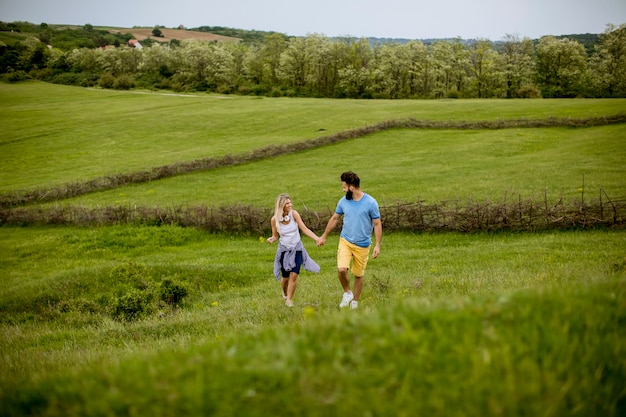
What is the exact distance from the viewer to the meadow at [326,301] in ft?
9.83

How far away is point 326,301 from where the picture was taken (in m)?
10.6

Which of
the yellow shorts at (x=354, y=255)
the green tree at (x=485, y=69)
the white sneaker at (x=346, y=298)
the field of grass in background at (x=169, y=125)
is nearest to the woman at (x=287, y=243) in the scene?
the yellow shorts at (x=354, y=255)

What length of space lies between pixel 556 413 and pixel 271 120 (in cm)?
5986

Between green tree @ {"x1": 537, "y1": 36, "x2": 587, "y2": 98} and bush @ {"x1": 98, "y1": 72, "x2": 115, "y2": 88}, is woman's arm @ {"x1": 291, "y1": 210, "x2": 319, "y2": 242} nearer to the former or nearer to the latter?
green tree @ {"x1": 537, "y1": 36, "x2": 587, "y2": 98}

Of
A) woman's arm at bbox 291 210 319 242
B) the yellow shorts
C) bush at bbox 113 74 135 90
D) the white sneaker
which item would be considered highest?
bush at bbox 113 74 135 90

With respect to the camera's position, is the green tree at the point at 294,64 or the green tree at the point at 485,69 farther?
the green tree at the point at 294,64

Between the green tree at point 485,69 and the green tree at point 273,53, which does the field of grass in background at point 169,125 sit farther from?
the green tree at point 485,69

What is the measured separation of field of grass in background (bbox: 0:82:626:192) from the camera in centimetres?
4447

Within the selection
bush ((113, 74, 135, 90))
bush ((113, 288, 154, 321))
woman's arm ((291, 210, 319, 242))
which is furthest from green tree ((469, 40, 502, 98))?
bush ((113, 288, 154, 321))

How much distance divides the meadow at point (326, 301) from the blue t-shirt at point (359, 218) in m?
1.47

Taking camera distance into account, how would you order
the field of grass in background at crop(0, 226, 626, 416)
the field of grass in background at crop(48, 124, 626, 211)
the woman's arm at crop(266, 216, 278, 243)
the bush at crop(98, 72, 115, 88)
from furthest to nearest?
1. the bush at crop(98, 72, 115, 88)
2. the field of grass in background at crop(48, 124, 626, 211)
3. the woman's arm at crop(266, 216, 278, 243)
4. the field of grass in background at crop(0, 226, 626, 416)

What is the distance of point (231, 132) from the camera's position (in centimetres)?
5588

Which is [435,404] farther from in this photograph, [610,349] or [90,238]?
[90,238]

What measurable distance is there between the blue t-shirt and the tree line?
82.4 meters
